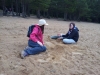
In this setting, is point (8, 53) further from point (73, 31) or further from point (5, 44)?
point (73, 31)

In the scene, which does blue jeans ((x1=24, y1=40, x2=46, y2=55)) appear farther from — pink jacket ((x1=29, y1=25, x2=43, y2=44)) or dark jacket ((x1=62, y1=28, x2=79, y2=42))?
dark jacket ((x1=62, y1=28, x2=79, y2=42))

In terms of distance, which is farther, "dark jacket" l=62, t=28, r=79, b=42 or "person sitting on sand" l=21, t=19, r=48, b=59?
"dark jacket" l=62, t=28, r=79, b=42

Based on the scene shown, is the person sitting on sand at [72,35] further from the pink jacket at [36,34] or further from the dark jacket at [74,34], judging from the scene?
the pink jacket at [36,34]

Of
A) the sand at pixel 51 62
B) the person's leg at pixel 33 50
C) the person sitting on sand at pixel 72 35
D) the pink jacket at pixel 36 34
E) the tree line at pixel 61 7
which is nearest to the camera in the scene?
the sand at pixel 51 62

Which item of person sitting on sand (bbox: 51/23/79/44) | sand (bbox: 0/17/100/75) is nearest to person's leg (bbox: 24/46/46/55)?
sand (bbox: 0/17/100/75)

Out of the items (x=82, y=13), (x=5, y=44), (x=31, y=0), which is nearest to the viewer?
(x=5, y=44)

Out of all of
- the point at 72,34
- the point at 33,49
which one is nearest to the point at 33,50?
the point at 33,49

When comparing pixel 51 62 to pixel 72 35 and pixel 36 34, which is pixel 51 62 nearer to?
pixel 36 34

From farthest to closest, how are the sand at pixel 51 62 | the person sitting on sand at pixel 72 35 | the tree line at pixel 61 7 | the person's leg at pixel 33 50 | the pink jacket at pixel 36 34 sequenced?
the tree line at pixel 61 7, the person sitting on sand at pixel 72 35, the pink jacket at pixel 36 34, the person's leg at pixel 33 50, the sand at pixel 51 62

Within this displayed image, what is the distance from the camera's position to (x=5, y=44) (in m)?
6.67

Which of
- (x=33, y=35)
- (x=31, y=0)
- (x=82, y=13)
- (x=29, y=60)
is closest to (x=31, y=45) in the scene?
(x=33, y=35)

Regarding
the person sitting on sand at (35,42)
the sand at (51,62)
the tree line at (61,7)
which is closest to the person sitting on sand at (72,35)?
the sand at (51,62)

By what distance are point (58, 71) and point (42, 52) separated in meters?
1.45

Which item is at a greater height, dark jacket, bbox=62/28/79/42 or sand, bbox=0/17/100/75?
dark jacket, bbox=62/28/79/42
